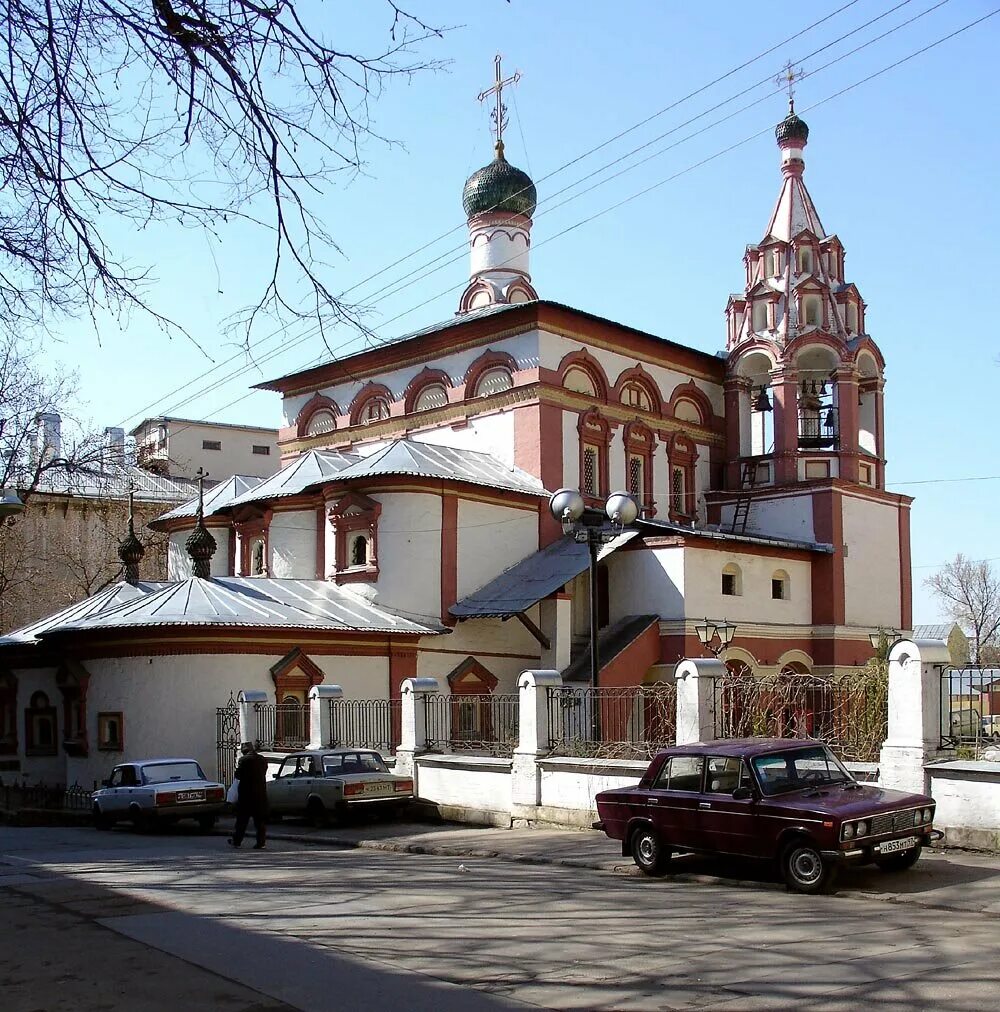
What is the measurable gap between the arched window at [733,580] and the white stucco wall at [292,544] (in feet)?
32.9

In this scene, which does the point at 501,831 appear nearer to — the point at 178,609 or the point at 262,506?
the point at 178,609

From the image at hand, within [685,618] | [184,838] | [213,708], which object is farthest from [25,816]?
[685,618]

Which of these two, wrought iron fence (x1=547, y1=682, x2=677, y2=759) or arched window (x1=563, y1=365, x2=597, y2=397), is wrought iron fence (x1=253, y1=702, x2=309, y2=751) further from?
arched window (x1=563, y1=365, x2=597, y2=397)

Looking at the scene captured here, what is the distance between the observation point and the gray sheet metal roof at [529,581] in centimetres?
2798

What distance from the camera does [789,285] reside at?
34344mm

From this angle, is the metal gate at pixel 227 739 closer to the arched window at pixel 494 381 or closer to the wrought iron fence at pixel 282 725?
the wrought iron fence at pixel 282 725

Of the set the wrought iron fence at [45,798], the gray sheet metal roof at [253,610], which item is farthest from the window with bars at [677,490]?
the wrought iron fence at [45,798]

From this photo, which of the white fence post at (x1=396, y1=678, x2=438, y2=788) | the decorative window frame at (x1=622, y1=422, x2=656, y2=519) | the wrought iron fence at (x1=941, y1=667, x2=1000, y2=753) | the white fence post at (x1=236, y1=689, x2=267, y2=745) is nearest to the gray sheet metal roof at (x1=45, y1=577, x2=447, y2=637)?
the white fence post at (x1=236, y1=689, x2=267, y2=745)

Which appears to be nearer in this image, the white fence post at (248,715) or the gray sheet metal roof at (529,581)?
the white fence post at (248,715)

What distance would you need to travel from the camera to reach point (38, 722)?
29062 millimetres

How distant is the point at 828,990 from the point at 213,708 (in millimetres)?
18989

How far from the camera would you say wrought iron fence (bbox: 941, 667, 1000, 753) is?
13469 mm

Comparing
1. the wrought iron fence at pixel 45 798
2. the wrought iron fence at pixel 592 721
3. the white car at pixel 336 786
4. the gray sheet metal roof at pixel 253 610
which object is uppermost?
the gray sheet metal roof at pixel 253 610

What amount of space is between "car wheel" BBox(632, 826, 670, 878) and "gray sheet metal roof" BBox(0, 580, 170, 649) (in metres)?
17.8
